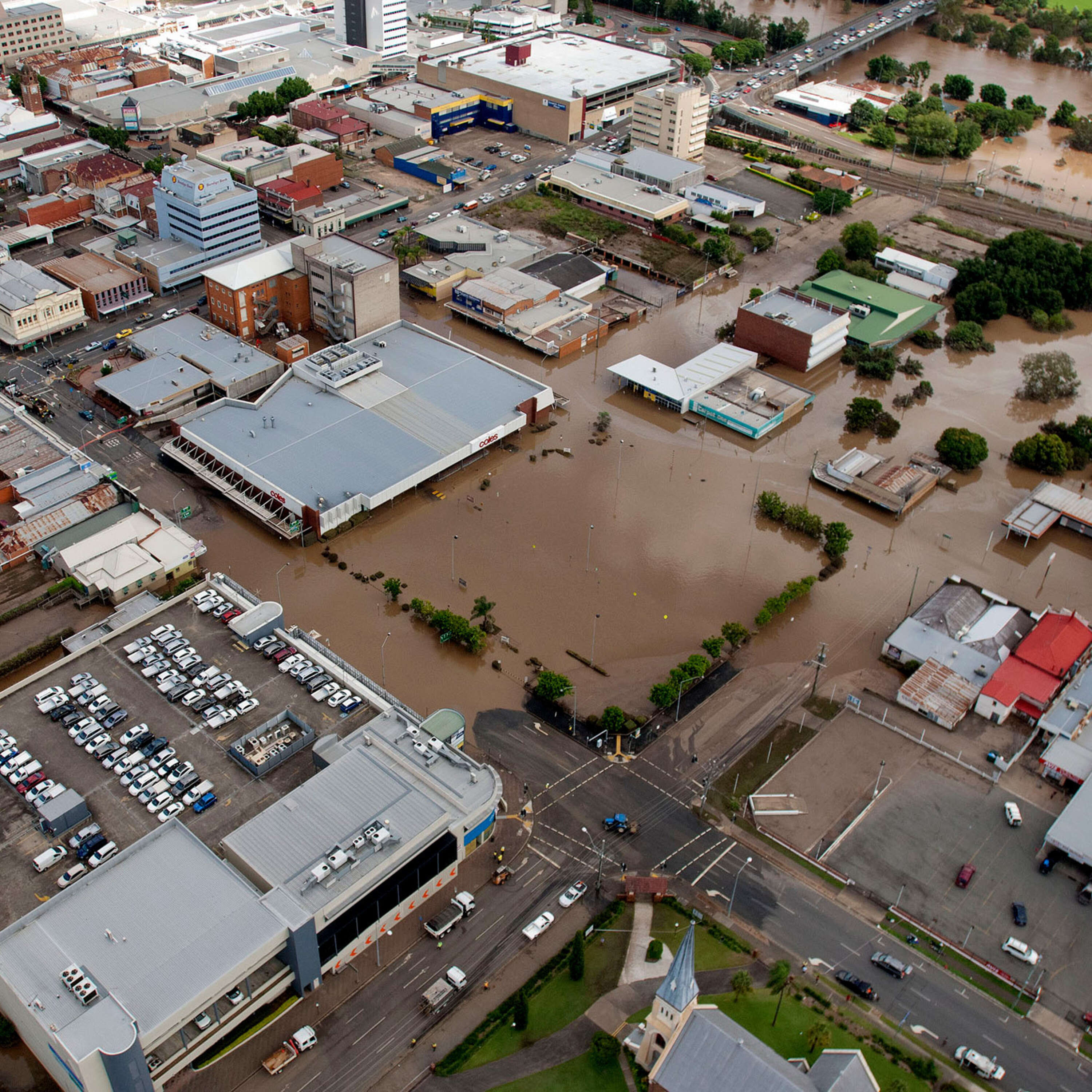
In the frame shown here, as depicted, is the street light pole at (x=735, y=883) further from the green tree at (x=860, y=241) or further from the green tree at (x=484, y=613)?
the green tree at (x=860, y=241)

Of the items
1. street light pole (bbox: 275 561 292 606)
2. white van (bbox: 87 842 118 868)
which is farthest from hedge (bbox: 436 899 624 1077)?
street light pole (bbox: 275 561 292 606)

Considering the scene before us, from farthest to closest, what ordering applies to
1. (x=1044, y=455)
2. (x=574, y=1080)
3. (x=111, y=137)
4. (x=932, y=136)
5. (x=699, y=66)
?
(x=699, y=66) → (x=932, y=136) → (x=111, y=137) → (x=1044, y=455) → (x=574, y=1080)

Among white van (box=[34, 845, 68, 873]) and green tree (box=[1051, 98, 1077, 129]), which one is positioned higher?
green tree (box=[1051, 98, 1077, 129])

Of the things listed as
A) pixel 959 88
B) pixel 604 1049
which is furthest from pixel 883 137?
pixel 604 1049

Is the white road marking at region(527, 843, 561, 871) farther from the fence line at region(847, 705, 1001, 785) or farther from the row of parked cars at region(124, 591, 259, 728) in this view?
the fence line at region(847, 705, 1001, 785)

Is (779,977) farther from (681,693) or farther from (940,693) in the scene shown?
(940,693)

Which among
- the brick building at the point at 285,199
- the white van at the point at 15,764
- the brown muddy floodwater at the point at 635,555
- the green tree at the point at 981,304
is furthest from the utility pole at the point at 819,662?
the brick building at the point at 285,199
